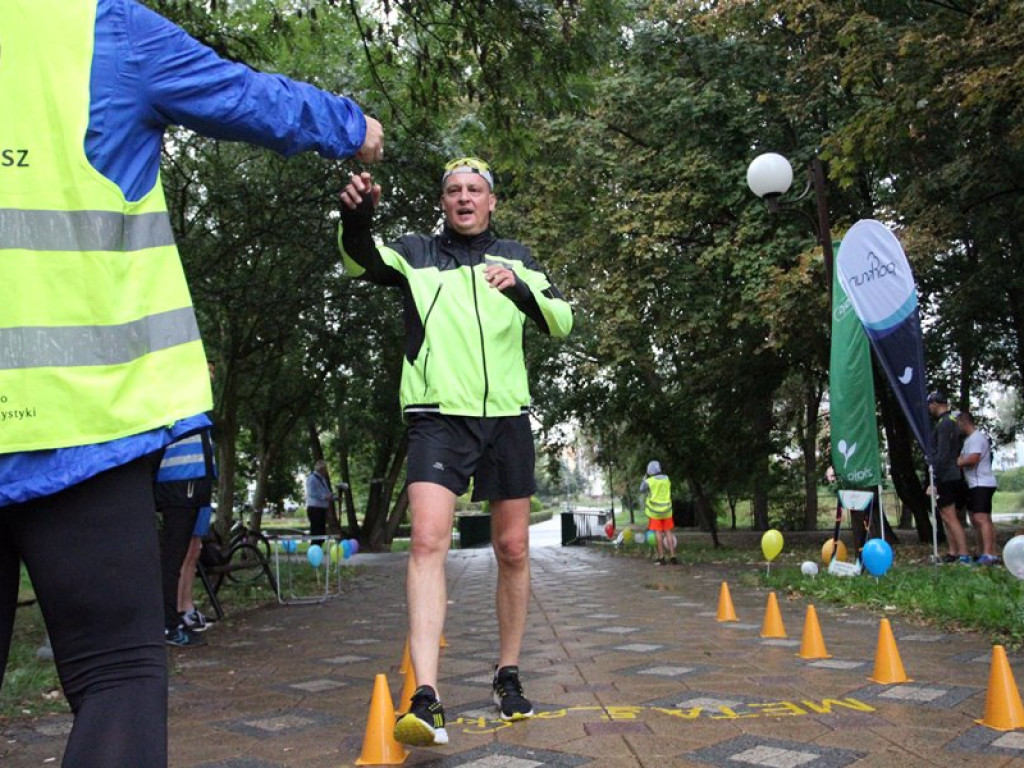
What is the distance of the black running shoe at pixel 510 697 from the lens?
3533 millimetres

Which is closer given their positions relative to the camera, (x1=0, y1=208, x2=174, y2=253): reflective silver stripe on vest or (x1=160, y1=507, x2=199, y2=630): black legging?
(x1=0, y1=208, x2=174, y2=253): reflective silver stripe on vest

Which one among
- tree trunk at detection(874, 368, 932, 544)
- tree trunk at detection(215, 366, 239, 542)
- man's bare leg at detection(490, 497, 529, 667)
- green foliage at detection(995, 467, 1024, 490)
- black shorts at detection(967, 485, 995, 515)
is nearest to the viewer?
man's bare leg at detection(490, 497, 529, 667)

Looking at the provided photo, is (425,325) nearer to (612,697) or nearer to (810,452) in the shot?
(612,697)

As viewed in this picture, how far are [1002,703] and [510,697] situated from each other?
176 cm

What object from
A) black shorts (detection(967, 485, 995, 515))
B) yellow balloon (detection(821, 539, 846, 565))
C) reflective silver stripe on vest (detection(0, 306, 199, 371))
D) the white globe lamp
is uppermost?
the white globe lamp

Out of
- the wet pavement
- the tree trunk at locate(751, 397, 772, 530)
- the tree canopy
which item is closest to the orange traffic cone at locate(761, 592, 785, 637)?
the wet pavement

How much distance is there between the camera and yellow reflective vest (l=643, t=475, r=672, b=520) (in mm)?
15188

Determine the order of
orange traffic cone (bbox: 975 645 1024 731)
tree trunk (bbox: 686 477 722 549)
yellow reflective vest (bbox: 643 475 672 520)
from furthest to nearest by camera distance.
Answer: tree trunk (bbox: 686 477 722 549) → yellow reflective vest (bbox: 643 475 672 520) → orange traffic cone (bbox: 975 645 1024 731)

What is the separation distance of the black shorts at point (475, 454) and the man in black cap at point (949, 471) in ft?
27.3

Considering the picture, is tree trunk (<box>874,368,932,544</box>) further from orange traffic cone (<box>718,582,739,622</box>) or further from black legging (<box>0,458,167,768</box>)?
black legging (<box>0,458,167,768</box>)

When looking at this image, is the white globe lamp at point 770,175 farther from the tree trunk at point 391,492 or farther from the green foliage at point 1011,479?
the green foliage at point 1011,479

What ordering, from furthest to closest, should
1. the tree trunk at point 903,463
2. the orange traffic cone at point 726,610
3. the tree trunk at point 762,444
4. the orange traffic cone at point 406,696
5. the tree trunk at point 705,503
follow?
the tree trunk at point 762,444 → the tree trunk at point 705,503 → the tree trunk at point 903,463 → the orange traffic cone at point 726,610 → the orange traffic cone at point 406,696

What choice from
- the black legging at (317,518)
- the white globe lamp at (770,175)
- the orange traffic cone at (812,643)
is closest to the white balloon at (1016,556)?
the orange traffic cone at (812,643)

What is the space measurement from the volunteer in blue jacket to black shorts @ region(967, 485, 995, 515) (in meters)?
10.2
